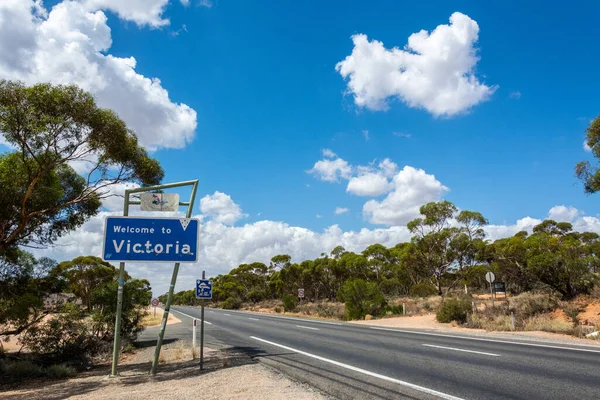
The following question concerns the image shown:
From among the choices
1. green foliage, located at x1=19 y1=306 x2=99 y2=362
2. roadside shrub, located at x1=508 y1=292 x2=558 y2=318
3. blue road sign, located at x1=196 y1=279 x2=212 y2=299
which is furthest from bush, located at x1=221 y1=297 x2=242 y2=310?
blue road sign, located at x1=196 y1=279 x2=212 y2=299

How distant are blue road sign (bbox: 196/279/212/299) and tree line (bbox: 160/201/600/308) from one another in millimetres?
23638

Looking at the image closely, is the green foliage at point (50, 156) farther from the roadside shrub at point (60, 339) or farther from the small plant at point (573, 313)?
the small plant at point (573, 313)

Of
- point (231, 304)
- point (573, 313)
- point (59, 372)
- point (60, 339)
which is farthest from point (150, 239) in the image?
point (231, 304)

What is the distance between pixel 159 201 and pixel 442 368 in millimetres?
7622

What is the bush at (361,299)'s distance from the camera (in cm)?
3161

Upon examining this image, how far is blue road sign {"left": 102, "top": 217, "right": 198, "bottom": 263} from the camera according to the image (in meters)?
8.70

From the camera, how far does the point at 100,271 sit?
1802 inches

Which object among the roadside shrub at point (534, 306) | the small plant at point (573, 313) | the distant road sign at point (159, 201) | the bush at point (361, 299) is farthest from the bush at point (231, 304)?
the distant road sign at point (159, 201)

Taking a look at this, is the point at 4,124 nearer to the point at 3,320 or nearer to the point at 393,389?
the point at 3,320

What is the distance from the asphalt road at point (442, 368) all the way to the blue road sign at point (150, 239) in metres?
3.79

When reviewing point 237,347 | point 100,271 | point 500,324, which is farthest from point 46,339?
point 100,271

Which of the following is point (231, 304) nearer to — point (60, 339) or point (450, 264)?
point (450, 264)

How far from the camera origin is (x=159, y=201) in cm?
923

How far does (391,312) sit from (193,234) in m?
25.7
